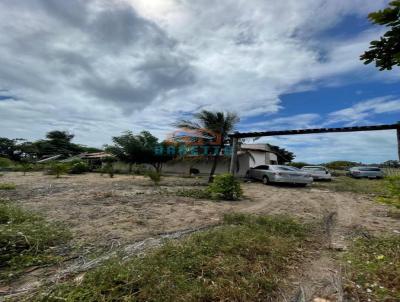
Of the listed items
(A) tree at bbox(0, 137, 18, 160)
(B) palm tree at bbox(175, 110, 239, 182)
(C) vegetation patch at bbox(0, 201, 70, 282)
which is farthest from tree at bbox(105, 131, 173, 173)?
(A) tree at bbox(0, 137, 18, 160)

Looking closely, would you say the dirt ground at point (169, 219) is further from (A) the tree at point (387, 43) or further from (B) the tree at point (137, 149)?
(B) the tree at point (137, 149)

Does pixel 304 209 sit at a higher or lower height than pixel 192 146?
lower

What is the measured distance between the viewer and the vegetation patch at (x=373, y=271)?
99.4 inches

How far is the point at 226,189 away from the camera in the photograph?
895cm

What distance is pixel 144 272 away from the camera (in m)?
2.57

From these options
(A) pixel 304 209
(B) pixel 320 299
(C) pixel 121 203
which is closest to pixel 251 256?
(B) pixel 320 299

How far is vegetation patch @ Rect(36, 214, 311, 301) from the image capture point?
2273 millimetres

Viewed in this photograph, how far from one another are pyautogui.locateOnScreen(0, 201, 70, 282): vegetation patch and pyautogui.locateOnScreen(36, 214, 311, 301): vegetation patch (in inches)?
39.4

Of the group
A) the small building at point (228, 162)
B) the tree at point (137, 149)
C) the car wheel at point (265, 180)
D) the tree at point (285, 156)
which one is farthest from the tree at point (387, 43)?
the tree at point (285, 156)

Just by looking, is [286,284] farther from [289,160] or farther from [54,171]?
[289,160]

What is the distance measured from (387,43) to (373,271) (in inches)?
108

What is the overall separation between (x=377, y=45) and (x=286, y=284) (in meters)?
3.03

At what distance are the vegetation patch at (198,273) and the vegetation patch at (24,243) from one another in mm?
1001

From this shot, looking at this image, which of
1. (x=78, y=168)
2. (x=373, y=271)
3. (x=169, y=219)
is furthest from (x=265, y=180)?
(x=78, y=168)
